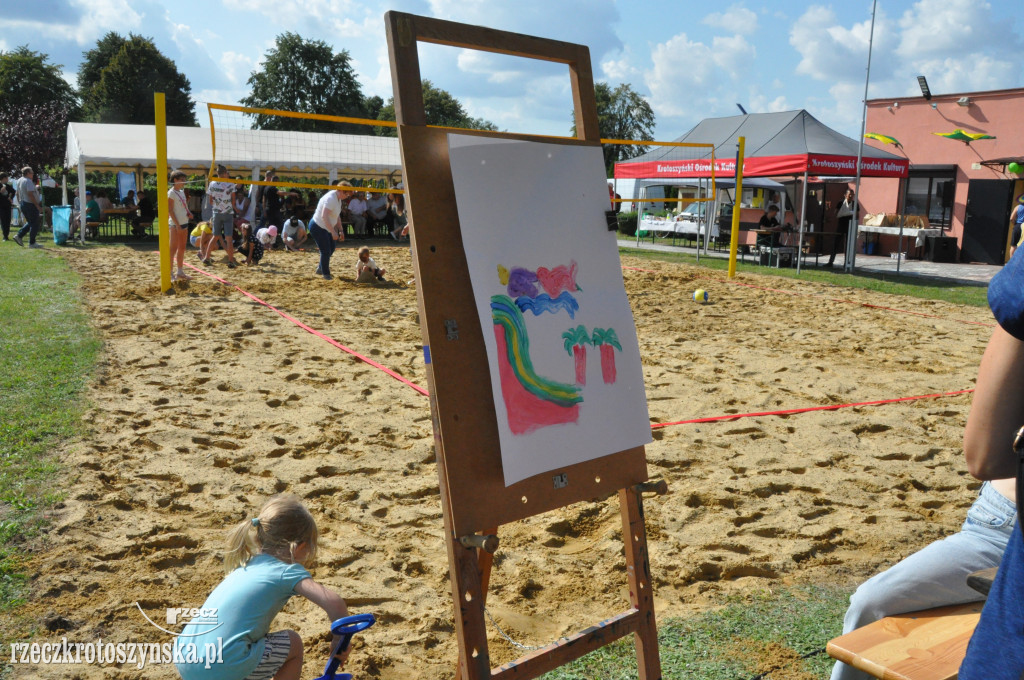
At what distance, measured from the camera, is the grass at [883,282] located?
12.8 metres

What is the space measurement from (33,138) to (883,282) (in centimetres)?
3096

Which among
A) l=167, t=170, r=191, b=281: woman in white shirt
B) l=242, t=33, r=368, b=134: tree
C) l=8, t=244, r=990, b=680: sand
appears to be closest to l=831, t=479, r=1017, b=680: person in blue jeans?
l=8, t=244, r=990, b=680: sand

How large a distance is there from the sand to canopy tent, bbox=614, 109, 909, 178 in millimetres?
8030

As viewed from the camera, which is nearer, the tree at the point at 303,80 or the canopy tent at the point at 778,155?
the canopy tent at the point at 778,155

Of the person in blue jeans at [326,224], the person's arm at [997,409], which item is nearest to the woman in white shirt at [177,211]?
the person in blue jeans at [326,224]

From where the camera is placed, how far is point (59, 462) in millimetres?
4160

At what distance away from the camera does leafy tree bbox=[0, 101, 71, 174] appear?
2964cm

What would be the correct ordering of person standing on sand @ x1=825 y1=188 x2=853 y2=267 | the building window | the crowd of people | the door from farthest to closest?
the building window < the door < person standing on sand @ x1=825 y1=188 x2=853 y2=267 < the crowd of people

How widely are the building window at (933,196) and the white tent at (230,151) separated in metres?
15.0

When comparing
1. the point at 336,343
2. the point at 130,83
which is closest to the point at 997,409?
the point at 336,343

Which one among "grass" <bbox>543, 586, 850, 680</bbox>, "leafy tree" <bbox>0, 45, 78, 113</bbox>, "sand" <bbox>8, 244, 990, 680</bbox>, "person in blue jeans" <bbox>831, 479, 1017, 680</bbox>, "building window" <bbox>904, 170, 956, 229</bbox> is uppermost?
"leafy tree" <bbox>0, 45, 78, 113</bbox>

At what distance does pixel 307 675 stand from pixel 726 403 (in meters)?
4.02

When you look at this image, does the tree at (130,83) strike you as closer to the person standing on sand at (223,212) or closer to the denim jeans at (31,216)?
the denim jeans at (31,216)

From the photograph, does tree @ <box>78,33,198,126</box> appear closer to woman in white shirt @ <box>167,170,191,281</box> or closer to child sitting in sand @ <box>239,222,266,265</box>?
child sitting in sand @ <box>239,222,266,265</box>
